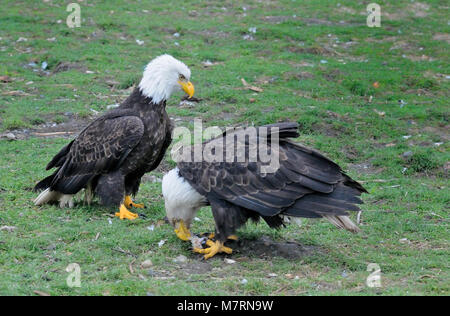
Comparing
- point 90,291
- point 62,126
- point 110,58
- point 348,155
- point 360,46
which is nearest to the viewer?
point 90,291

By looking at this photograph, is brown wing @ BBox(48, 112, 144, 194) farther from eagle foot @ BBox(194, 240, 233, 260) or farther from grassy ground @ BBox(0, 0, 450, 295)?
eagle foot @ BBox(194, 240, 233, 260)

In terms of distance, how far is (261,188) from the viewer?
283 inches

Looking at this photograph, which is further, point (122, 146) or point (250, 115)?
point (250, 115)

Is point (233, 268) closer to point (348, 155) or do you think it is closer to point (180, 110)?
point (348, 155)

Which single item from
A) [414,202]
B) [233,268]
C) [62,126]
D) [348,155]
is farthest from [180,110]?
[233,268]

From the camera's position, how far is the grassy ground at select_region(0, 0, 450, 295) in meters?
6.77

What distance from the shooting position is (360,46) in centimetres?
1689

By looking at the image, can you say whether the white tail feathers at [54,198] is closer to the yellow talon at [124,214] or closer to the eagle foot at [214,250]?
the yellow talon at [124,214]

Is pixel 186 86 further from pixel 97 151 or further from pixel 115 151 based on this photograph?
pixel 97 151

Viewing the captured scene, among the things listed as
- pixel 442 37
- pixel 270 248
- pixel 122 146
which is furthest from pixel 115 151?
pixel 442 37

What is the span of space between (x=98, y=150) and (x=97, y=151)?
0.06 feet

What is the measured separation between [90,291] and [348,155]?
6291 mm

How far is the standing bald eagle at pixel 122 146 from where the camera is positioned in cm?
858

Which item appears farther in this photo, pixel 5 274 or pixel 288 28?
pixel 288 28
